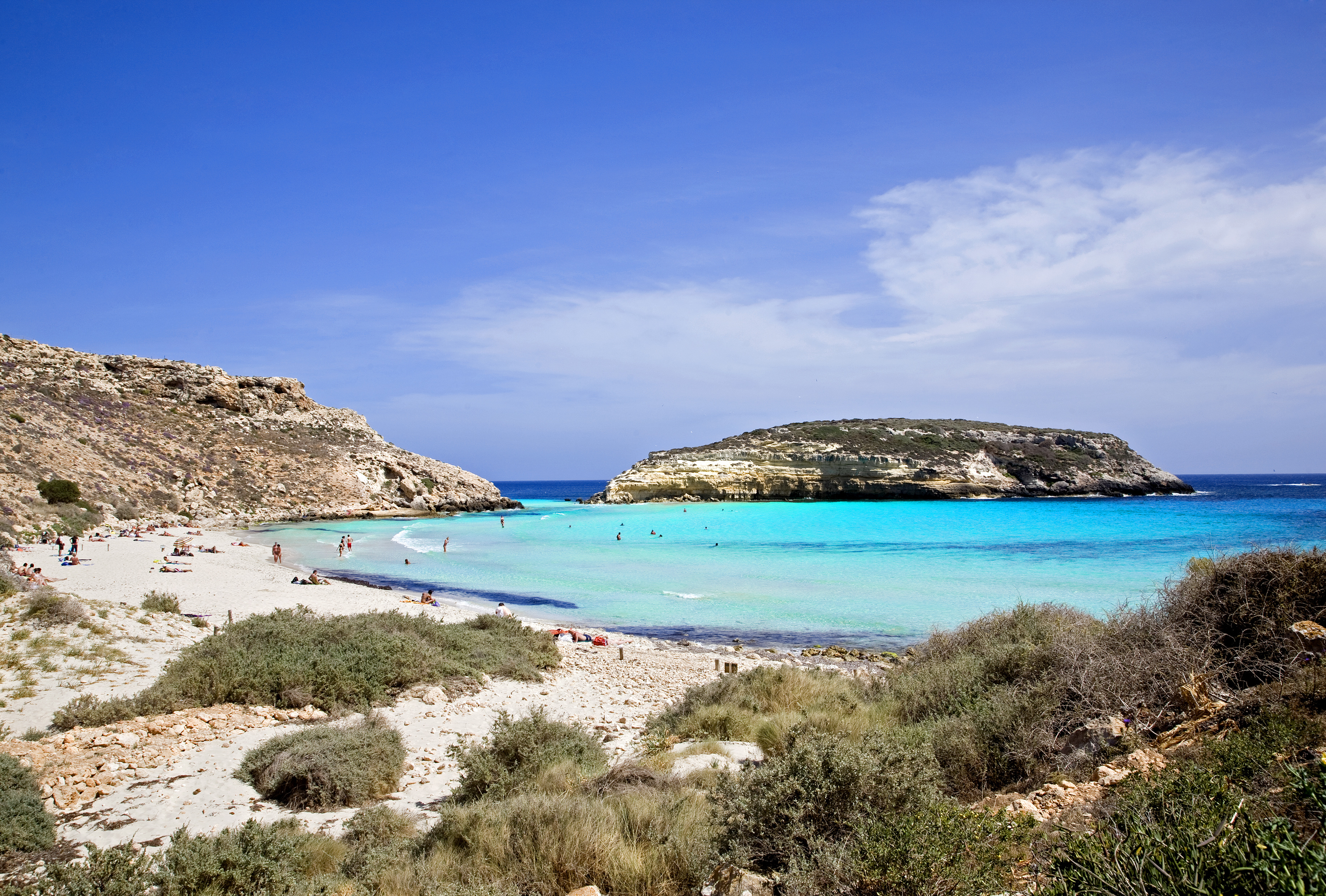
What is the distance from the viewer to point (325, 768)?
244 inches

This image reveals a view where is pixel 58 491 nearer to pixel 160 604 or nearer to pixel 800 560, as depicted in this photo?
pixel 160 604

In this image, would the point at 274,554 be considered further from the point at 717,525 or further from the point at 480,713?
the point at 717,525

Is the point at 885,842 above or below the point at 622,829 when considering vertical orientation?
above

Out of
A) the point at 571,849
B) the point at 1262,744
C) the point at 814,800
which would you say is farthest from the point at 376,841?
the point at 1262,744

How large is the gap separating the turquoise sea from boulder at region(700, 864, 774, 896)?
17.6 feet

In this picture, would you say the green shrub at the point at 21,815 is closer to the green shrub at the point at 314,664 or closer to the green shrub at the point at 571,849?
the green shrub at the point at 314,664

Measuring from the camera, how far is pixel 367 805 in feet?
19.8

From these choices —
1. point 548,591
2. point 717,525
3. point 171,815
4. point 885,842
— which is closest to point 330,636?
point 171,815

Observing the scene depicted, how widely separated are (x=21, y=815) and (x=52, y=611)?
8.80 meters

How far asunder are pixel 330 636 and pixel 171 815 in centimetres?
Result: 486

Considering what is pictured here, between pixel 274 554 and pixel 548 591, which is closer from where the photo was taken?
pixel 548 591

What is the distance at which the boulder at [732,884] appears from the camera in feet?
12.2

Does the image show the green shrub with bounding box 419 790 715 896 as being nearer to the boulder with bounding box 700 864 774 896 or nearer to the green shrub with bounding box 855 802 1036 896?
the boulder with bounding box 700 864 774 896

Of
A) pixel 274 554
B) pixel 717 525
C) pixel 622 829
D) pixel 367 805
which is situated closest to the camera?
pixel 622 829
